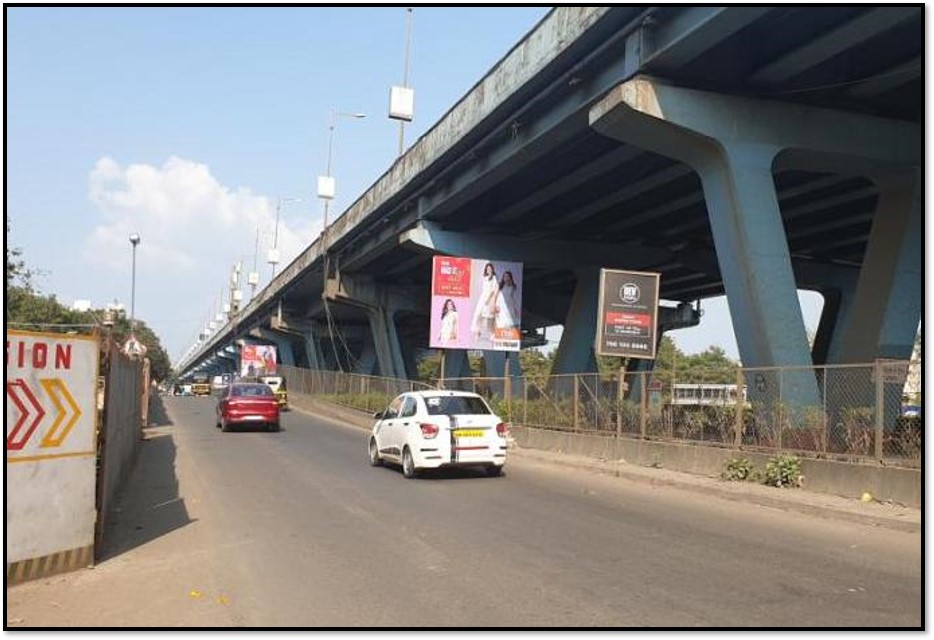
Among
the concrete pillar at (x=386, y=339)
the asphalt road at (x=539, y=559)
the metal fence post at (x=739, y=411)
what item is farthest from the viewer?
the concrete pillar at (x=386, y=339)

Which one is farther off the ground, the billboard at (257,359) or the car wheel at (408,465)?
the billboard at (257,359)

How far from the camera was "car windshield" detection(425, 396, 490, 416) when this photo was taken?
1530 centimetres

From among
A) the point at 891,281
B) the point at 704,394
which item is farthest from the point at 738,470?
the point at 891,281

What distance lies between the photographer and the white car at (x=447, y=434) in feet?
48.8

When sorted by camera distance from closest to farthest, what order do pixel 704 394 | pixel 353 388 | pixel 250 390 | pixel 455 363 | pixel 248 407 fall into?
Answer: pixel 704 394
pixel 248 407
pixel 250 390
pixel 353 388
pixel 455 363

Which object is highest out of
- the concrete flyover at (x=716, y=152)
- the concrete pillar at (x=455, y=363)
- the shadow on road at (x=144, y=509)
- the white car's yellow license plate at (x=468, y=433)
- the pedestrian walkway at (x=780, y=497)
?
the concrete flyover at (x=716, y=152)

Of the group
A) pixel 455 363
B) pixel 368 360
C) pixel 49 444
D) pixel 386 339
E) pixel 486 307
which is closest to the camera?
pixel 49 444

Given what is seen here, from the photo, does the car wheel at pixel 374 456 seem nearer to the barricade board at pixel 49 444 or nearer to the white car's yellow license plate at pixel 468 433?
the white car's yellow license plate at pixel 468 433

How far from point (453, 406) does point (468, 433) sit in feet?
2.10

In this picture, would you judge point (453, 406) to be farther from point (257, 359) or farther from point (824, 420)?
point (257, 359)

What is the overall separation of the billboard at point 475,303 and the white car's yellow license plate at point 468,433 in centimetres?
1389

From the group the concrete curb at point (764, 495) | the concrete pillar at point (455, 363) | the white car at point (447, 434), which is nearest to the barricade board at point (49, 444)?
the white car at point (447, 434)

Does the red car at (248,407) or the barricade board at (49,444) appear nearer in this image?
the barricade board at (49,444)

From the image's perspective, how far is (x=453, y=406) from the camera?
15.4m
